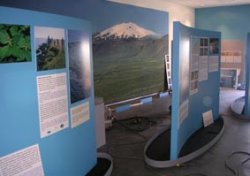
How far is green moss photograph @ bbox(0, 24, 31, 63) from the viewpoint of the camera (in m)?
2.47

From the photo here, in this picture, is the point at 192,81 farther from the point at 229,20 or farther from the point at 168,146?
the point at 229,20

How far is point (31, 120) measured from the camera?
2.81 metres

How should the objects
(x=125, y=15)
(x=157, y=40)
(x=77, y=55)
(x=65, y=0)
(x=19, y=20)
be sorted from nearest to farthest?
(x=19, y=20)
(x=77, y=55)
(x=65, y=0)
(x=125, y=15)
(x=157, y=40)

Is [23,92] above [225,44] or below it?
below

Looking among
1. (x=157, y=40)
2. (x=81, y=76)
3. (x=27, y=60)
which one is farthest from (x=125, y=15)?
(x=27, y=60)

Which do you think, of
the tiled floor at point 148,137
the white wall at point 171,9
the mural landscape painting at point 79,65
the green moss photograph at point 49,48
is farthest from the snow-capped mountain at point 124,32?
the green moss photograph at point 49,48

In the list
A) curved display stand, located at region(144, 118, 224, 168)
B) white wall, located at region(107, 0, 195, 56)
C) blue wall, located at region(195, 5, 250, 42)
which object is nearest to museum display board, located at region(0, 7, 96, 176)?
curved display stand, located at region(144, 118, 224, 168)

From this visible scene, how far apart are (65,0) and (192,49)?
3.01 metres

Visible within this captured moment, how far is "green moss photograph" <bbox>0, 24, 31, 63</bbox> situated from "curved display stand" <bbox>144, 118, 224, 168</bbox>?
2490mm

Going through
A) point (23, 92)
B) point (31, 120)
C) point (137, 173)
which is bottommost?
point (137, 173)

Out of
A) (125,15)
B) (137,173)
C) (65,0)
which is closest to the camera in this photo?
(137,173)

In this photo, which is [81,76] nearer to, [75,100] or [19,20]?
[75,100]

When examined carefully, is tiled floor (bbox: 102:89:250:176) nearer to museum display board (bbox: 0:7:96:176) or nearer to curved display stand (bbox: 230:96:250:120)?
curved display stand (bbox: 230:96:250:120)

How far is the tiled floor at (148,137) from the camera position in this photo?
4.13 meters
